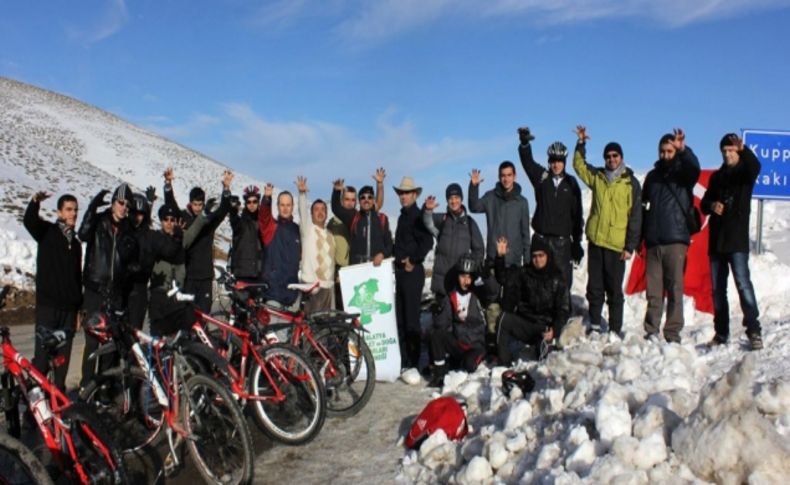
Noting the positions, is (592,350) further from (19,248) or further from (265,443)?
(19,248)

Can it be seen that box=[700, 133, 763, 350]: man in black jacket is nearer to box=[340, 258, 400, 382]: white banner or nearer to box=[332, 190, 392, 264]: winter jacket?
box=[340, 258, 400, 382]: white banner

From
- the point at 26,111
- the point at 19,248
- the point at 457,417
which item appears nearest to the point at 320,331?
the point at 457,417

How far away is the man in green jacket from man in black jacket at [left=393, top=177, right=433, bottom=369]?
78.0 inches

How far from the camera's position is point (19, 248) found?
15.8 meters

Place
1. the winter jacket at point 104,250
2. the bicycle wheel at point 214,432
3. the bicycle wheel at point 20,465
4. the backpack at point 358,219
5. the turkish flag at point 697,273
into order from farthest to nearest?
the turkish flag at point 697,273, the backpack at point 358,219, the winter jacket at point 104,250, the bicycle wheel at point 214,432, the bicycle wheel at point 20,465

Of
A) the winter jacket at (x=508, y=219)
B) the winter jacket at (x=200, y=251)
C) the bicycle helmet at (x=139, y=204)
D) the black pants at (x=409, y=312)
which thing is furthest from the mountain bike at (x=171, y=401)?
the winter jacket at (x=508, y=219)

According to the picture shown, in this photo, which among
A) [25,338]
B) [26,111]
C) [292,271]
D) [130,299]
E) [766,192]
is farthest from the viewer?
[26,111]

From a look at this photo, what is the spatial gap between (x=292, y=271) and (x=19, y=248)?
1129 cm

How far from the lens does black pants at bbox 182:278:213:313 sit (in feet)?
25.1

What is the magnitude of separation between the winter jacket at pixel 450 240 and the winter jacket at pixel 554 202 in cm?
78

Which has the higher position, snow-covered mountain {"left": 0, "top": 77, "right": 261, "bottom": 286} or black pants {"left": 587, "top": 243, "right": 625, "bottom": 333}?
snow-covered mountain {"left": 0, "top": 77, "right": 261, "bottom": 286}

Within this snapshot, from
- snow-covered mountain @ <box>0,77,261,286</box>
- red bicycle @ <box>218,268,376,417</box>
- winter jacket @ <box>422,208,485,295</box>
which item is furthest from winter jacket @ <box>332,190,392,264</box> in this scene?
snow-covered mountain @ <box>0,77,261,286</box>

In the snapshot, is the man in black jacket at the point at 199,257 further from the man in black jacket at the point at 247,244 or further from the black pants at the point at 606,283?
the black pants at the point at 606,283

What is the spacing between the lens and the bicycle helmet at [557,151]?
24.5ft
